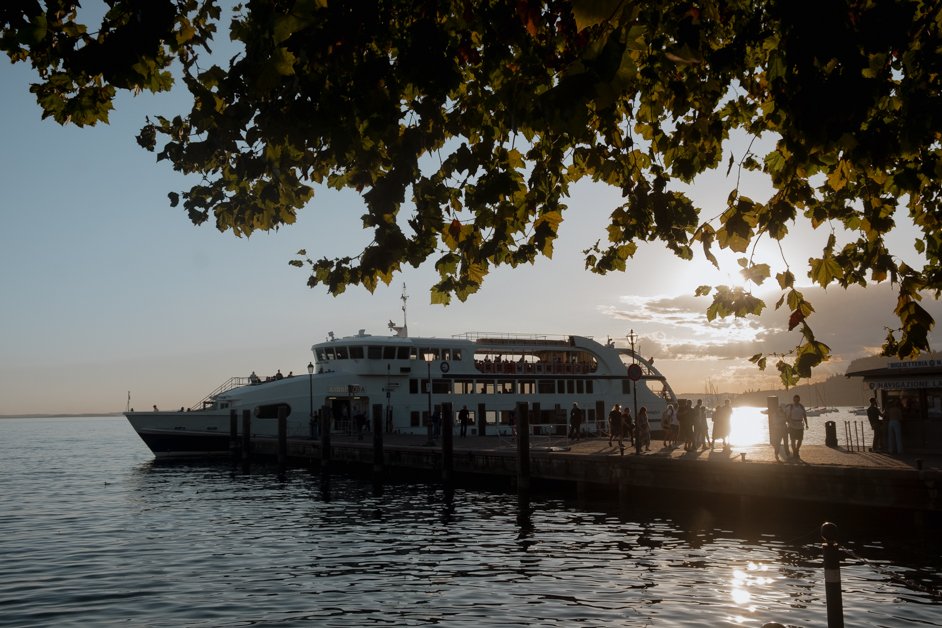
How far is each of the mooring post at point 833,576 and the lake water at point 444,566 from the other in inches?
132

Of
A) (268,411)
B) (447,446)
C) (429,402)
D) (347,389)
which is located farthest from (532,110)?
(268,411)

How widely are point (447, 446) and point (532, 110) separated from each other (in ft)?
93.1

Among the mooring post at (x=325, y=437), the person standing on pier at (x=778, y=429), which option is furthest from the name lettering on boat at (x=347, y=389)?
the person standing on pier at (x=778, y=429)

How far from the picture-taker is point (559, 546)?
19.3 m

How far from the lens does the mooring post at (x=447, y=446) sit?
1216 inches

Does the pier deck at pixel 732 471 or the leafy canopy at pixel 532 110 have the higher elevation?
the leafy canopy at pixel 532 110

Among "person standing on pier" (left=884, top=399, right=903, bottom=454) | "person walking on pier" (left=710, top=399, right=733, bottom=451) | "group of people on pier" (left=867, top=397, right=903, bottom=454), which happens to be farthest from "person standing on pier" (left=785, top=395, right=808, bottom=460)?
"person walking on pier" (left=710, top=399, right=733, bottom=451)

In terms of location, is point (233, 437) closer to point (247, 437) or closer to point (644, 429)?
point (247, 437)

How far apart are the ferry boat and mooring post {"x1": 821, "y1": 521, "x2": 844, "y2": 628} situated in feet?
127

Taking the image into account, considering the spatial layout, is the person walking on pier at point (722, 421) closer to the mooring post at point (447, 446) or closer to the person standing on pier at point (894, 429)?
the person standing on pier at point (894, 429)

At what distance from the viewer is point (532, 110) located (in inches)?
147

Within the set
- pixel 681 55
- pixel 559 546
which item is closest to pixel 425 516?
pixel 559 546

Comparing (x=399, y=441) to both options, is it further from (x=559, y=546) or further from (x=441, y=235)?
(x=441, y=235)

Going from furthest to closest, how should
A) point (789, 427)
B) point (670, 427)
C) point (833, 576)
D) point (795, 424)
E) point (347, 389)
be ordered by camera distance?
point (347, 389) → point (670, 427) → point (789, 427) → point (795, 424) → point (833, 576)
